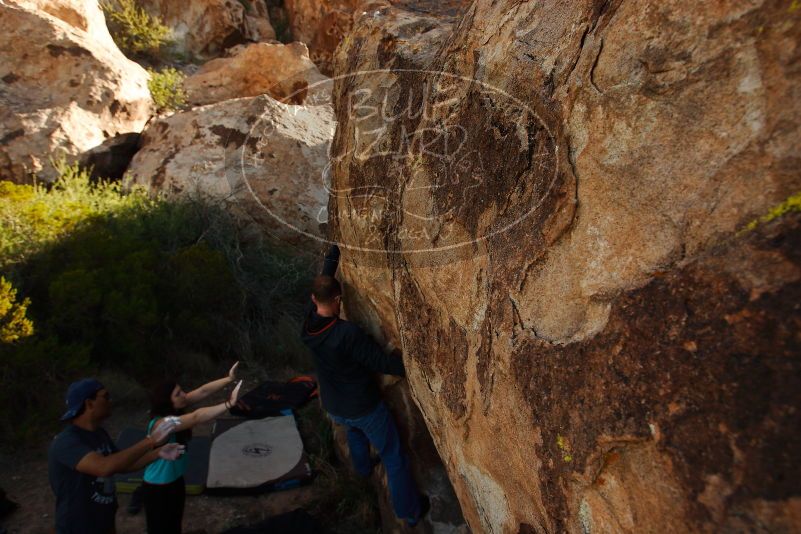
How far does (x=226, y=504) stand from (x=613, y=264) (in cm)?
317

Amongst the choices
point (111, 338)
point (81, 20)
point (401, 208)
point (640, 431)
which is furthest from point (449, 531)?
point (81, 20)

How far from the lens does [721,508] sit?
3.33 feet

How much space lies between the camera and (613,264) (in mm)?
1335

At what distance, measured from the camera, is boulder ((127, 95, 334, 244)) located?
625cm

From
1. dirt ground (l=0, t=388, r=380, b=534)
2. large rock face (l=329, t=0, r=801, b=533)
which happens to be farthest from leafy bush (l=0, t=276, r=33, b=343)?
large rock face (l=329, t=0, r=801, b=533)

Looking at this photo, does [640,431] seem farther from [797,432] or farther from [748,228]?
[748,228]

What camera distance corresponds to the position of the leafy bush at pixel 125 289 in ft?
13.7

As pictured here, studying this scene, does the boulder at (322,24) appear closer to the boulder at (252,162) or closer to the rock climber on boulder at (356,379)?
the boulder at (252,162)

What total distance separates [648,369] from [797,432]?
0.97 feet

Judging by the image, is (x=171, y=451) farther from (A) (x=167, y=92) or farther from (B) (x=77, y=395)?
(A) (x=167, y=92)

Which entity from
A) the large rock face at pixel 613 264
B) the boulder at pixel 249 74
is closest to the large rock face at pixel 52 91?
the boulder at pixel 249 74

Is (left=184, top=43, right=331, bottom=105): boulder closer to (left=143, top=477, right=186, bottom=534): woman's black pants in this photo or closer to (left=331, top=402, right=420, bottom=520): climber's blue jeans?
(left=331, top=402, right=420, bottom=520): climber's blue jeans

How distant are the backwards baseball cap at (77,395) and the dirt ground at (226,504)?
4.30 feet

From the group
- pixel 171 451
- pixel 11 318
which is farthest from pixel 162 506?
pixel 11 318
